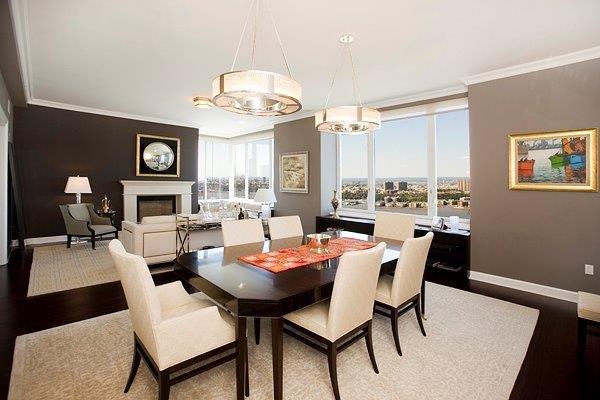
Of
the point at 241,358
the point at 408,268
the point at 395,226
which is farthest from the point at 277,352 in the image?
the point at 395,226

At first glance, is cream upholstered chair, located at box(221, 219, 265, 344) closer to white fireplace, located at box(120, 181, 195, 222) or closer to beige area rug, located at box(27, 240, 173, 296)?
beige area rug, located at box(27, 240, 173, 296)

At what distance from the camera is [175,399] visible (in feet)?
5.93

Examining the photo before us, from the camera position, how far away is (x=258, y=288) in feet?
5.71

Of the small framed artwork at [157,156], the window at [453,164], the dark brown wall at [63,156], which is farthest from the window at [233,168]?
the window at [453,164]

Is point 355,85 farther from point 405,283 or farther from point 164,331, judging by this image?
point 164,331

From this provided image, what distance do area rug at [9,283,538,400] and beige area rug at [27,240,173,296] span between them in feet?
4.32

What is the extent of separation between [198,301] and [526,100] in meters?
4.28

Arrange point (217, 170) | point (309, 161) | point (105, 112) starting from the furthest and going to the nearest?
point (217, 170) → point (105, 112) → point (309, 161)

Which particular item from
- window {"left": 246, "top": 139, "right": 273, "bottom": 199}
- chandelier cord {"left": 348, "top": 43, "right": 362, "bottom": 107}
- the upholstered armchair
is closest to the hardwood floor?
the upholstered armchair

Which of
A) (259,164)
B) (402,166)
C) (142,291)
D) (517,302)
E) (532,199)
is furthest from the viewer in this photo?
(259,164)

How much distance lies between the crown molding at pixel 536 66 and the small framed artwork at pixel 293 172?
3283mm

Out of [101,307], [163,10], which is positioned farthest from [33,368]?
[163,10]

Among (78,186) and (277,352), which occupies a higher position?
(78,186)

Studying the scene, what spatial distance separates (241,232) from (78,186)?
4.68 m
